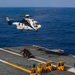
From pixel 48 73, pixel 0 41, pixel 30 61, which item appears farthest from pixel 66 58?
pixel 0 41

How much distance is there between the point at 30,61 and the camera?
43906 mm

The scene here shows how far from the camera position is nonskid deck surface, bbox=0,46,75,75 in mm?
37225

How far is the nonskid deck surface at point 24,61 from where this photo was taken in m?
37.2

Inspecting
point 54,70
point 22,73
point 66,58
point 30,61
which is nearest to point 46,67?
point 54,70

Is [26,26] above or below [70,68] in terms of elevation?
above

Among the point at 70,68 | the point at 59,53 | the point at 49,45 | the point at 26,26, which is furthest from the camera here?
the point at 49,45

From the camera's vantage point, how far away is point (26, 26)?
156 feet

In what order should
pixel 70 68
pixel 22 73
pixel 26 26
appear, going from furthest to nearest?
pixel 26 26
pixel 70 68
pixel 22 73

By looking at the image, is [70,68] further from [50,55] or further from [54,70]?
[50,55]

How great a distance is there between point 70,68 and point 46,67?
4.13m

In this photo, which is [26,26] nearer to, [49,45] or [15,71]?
[15,71]

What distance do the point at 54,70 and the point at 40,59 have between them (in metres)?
7.85

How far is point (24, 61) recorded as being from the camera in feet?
143

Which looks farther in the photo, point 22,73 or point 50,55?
point 50,55
